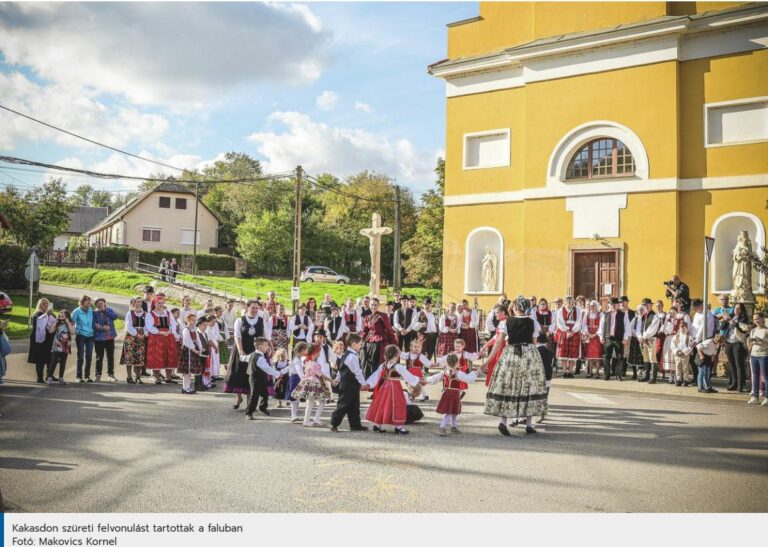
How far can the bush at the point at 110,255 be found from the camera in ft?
158

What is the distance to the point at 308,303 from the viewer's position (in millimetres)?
16406

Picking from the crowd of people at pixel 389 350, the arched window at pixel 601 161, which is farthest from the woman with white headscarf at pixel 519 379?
the arched window at pixel 601 161

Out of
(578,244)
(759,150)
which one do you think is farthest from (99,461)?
(759,150)

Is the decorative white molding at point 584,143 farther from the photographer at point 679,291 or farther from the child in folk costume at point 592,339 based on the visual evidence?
the child in folk costume at point 592,339

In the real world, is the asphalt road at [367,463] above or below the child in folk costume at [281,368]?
below

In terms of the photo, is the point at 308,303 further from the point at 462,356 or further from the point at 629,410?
the point at 629,410

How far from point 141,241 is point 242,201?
1259 cm

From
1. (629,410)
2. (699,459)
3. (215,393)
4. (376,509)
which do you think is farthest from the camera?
(215,393)

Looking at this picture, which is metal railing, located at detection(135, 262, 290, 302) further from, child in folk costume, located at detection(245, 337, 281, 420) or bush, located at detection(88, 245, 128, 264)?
child in folk costume, located at detection(245, 337, 281, 420)

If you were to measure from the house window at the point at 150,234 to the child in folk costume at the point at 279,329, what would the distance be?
48729 millimetres

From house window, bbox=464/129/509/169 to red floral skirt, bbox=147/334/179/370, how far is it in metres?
13.4

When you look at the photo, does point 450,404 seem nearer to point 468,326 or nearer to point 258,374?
point 258,374

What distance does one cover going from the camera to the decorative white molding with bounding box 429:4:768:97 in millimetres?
18609

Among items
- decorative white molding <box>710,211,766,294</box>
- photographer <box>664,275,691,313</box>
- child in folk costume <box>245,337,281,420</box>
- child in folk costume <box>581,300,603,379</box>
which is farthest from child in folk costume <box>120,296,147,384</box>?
decorative white molding <box>710,211,766,294</box>
